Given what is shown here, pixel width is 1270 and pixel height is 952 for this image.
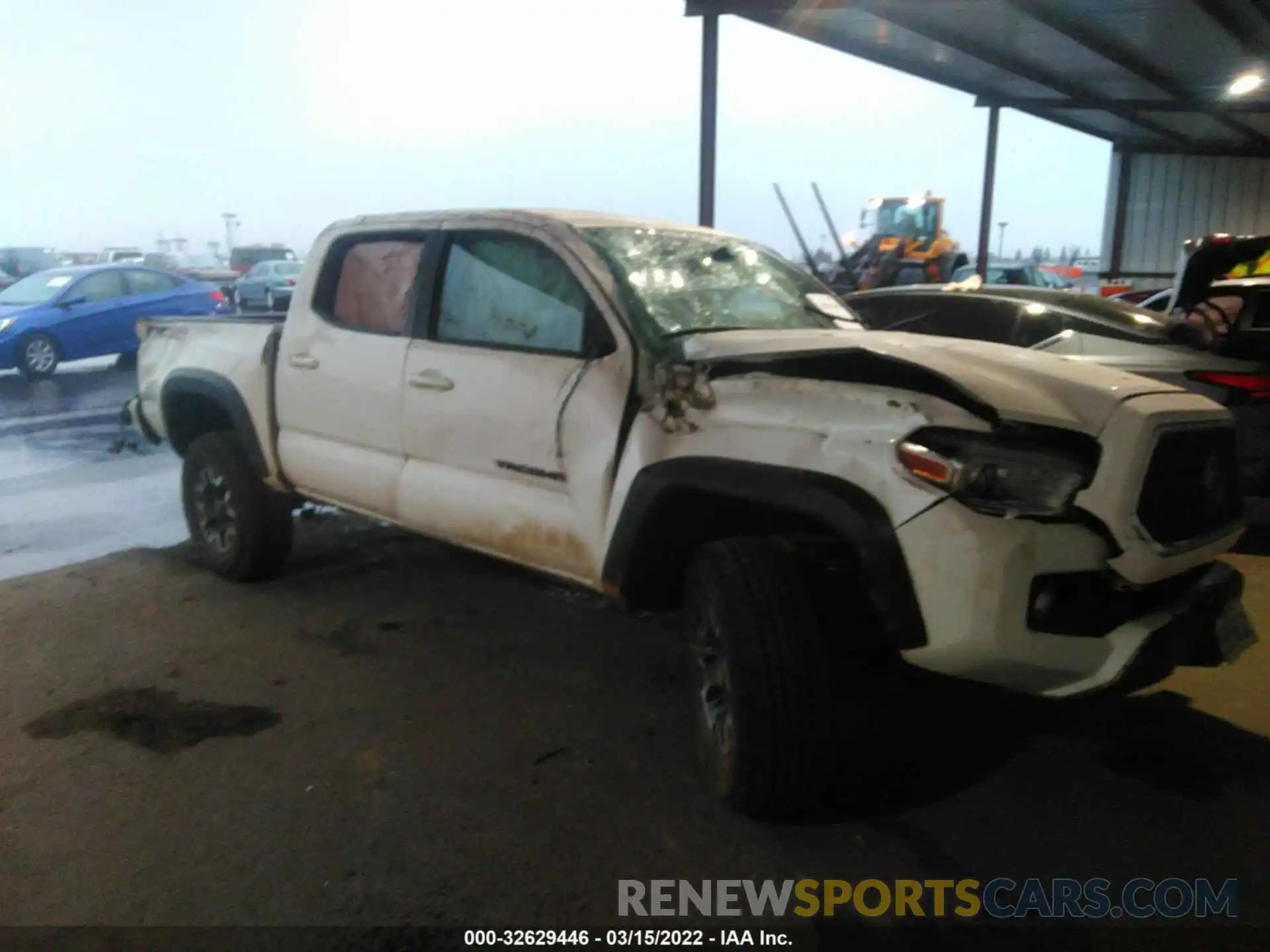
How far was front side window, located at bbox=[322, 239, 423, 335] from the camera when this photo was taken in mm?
4156

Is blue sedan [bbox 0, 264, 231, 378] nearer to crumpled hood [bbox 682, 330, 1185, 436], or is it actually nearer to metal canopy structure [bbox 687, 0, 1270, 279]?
Result: metal canopy structure [bbox 687, 0, 1270, 279]

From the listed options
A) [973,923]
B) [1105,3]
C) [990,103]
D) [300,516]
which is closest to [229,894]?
[973,923]

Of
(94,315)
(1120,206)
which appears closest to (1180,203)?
(1120,206)

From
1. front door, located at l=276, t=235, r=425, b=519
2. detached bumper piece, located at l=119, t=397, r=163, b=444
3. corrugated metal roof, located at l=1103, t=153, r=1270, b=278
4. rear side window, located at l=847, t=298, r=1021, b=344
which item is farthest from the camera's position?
corrugated metal roof, located at l=1103, t=153, r=1270, b=278

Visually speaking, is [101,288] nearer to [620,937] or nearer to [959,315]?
[959,315]

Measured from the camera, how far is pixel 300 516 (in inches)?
258

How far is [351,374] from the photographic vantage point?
4.24m

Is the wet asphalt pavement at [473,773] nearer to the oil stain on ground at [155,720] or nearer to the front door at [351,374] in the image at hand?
the oil stain on ground at [155,720]

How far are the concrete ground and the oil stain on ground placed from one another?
11mm

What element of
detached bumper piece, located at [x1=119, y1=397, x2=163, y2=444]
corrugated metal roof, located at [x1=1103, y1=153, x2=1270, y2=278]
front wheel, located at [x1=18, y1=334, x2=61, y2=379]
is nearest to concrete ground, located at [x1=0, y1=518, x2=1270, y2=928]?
detached bumper piece, located at [x1=119, y1=397, x2=163, y2=444]

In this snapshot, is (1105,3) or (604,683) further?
(1105,3)

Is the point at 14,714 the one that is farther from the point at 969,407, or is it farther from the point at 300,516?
the point at 969,407

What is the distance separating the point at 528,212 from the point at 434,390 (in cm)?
78

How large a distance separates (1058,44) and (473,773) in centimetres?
1331
